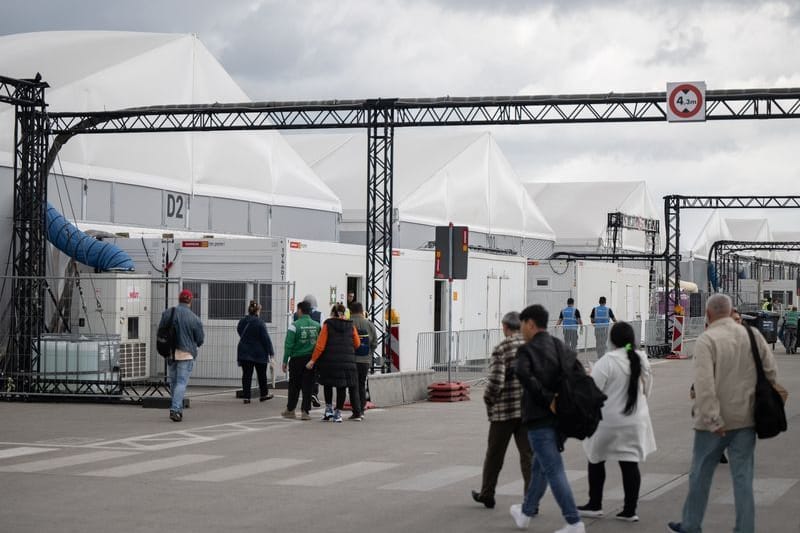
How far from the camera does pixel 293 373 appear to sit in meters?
19.3

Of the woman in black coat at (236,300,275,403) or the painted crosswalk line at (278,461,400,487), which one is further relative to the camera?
the woman in black coat at (236,300,275,403)

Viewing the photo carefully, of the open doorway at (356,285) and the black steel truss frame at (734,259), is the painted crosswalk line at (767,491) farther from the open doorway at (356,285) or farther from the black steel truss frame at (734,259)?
the black steel truss frame at (734,259)

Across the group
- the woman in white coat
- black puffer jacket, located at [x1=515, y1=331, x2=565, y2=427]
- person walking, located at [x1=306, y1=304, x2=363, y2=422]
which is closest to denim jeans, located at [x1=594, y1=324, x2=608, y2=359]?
person walking, located at [x1=306, y1=304, x2=363, y2=422]

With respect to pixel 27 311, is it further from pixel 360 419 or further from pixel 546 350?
pixel 546 350

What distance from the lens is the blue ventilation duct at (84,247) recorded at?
88.6ft

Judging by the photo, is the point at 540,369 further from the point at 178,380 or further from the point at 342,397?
the point at 178,380

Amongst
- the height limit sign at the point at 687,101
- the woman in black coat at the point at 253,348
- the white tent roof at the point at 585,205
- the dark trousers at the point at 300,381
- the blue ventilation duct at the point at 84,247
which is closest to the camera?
the dark trousers at the point at 300,381

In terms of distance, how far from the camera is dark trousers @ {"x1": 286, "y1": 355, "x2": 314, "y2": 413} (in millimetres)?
18906

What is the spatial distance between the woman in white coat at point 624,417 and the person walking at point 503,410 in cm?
67

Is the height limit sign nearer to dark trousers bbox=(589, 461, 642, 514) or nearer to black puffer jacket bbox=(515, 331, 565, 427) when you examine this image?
dark trousers bbox=(589, 461, 642, 514)

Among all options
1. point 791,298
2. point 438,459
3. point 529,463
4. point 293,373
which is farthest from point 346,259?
point 791,298

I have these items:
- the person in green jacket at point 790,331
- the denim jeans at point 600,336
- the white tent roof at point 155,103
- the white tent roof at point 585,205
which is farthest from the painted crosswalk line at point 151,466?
the white tent roof at point 585,205

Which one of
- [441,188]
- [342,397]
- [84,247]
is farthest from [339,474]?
[441,188]

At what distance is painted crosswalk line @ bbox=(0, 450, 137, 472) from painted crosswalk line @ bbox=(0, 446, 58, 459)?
1.94ft
